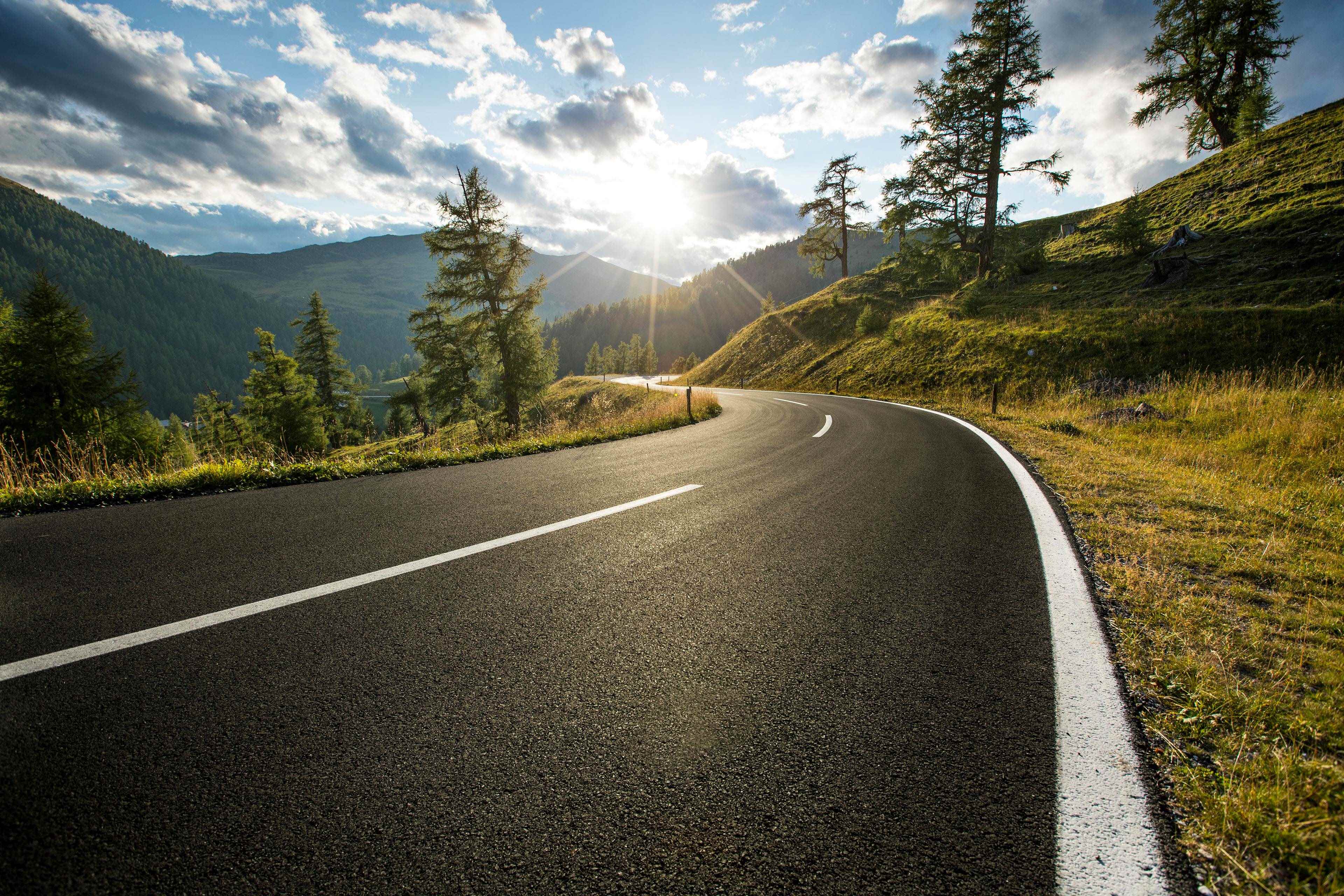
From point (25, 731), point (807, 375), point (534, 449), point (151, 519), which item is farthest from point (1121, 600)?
point (807, 375)

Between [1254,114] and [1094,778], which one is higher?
[1254,114]

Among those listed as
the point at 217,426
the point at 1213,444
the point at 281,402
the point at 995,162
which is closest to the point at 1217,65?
the point at 995,162

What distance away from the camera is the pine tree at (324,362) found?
3341cm

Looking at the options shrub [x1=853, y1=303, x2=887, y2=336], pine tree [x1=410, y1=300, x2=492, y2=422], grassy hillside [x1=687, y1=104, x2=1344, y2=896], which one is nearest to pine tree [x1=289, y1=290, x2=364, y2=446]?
pine tree [x1=410, y1=300, x2=492, y2=422]

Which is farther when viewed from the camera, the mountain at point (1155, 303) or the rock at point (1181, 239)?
the rock at point (1181, 239)

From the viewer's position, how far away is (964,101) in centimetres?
2366

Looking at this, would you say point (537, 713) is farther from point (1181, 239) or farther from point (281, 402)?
point (281, 402)

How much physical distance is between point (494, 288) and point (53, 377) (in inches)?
600

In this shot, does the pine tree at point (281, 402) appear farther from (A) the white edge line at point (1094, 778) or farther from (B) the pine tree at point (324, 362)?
(A) the white edge line at point (1094, 778)

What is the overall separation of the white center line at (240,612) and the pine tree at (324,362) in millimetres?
35177

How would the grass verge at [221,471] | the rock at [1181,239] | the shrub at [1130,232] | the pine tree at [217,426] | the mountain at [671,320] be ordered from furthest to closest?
the mountain at [671,320] < the pine tree at [217,426] < the shrub at [1130,232] < the rock at [1181,239] < the grass verge at [221,471]

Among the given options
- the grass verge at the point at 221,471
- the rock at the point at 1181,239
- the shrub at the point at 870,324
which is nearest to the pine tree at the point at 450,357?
the grass verge at the point at 221,471

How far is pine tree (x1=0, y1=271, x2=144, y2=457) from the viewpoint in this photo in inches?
656

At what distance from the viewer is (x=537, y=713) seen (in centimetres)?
198
